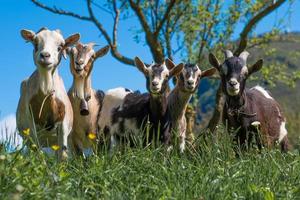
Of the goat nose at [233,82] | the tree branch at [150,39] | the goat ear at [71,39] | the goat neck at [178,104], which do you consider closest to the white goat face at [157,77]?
the goat neck at [178,104]

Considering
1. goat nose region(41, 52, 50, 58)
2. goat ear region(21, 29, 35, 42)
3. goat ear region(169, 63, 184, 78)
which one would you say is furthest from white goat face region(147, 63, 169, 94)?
goat ear region(21, 29, 35, 42)

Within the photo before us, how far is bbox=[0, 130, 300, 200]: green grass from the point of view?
19.8 ft

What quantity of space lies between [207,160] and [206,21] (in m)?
20.9

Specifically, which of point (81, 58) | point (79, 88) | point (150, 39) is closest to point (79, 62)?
point (81, 58)

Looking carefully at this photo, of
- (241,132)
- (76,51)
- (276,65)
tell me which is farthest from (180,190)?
(276,65)

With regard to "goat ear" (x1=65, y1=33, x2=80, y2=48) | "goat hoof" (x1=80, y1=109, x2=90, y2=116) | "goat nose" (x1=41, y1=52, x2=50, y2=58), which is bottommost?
"goat hoof" (x1=80, y1=109, x2=90, y2=116)

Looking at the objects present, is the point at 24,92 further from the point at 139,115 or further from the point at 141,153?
the point at 141,153

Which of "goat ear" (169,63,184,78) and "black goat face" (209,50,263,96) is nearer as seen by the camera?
"black goat face" (209,50,263,96)

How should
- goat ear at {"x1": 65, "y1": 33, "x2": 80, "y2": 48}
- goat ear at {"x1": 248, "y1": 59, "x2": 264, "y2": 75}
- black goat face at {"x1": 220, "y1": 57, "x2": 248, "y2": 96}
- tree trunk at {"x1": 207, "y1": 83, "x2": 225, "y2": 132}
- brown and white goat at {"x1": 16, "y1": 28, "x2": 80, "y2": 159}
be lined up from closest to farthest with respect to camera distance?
brown and white goat at {"x1": 16, "y1": 28, "x2": 80, "y2": 159}, goat ear at {"x1": 65, "y1": 33, "x2": 80, "y2": 48}, black goat face at {"x1": 220, "y1": 57, "x2": 248, "y2": 96}, goat ear at {"x1": 248, "y1": 59, "x2": 264, "y2": 75}, tree trunk at {"x1": 207, "y1": 83, "x2": 225, "y2": 132}

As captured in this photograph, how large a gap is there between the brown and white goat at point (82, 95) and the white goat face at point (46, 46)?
187 centimetres

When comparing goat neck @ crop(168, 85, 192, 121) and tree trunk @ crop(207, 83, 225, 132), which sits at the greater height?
goat neck @ crop(168, 85, 192, 121)

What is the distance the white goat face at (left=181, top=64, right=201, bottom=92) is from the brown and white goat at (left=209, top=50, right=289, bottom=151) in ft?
1.69

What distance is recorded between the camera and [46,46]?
11078mm

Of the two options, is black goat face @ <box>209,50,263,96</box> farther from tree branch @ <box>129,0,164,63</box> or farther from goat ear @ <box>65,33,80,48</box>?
tree branch @ <box>129,0,164,63</box>
